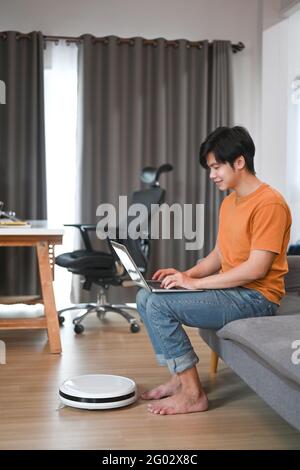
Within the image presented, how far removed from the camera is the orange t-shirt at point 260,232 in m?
2.24

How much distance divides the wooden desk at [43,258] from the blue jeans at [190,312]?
1126 millimetres

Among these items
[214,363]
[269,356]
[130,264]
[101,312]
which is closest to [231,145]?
[130,264]

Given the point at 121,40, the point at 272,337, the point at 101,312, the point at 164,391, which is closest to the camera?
the point at 272,337

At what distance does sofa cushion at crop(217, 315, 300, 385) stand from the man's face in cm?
52

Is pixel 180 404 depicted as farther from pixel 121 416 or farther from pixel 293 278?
pixel 293 278

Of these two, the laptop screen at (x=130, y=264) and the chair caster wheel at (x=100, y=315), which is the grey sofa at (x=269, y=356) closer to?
the laptop screen at (x=130, y=264)

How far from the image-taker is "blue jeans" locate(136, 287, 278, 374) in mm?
2301

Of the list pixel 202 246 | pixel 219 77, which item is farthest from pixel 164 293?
pixel 219 77

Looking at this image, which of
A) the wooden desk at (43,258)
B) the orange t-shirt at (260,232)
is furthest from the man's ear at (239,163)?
the wooden desk at (43,258)

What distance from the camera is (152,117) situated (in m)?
5.11

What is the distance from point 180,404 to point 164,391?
186 mm

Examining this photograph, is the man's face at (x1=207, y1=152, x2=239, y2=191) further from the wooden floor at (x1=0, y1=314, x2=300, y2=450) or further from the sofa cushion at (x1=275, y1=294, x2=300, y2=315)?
the wooden floor at (x1=0, y1=314, x2=300, y2=450)

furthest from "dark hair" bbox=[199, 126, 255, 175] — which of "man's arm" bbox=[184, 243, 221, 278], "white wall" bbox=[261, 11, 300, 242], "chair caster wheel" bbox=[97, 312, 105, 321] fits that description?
"white wall" bbox=[261, 11, 300, 242]

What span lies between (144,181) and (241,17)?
1.67 m
